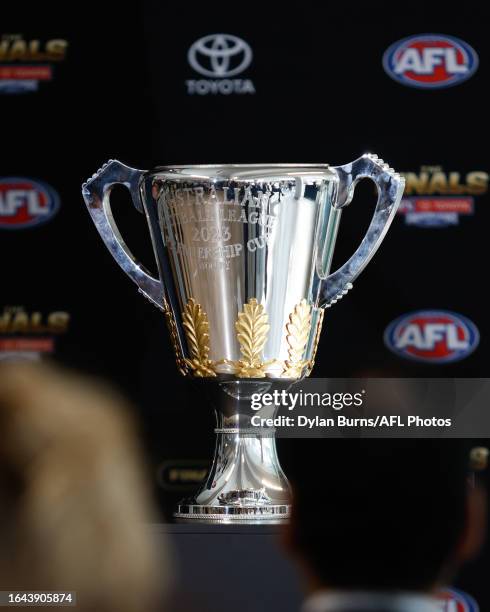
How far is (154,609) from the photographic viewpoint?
107 cm

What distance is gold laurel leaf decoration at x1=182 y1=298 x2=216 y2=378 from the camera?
1254 millimetres

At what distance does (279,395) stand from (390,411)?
45 centimetres

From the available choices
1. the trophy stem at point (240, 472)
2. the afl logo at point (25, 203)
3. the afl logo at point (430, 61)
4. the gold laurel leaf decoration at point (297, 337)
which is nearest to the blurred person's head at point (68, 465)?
the afl logo at point (25, 203)

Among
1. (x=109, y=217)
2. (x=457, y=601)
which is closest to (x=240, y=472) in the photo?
(x=109, y=217)

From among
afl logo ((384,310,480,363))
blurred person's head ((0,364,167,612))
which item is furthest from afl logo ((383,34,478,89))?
blurred person's head ((0,364,167,612))

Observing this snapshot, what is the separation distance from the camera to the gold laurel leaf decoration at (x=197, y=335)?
125 centimetres

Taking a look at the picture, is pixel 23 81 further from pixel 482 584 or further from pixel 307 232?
pixel 482 584

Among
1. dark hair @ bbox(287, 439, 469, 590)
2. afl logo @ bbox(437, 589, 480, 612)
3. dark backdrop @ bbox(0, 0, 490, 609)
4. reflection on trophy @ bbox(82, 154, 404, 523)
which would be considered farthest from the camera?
dark backdrop @ bbox(0, 0, 490, 609)

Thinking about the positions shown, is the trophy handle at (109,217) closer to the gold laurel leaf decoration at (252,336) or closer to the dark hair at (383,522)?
the gold laurel leaf decoration at (252,336)

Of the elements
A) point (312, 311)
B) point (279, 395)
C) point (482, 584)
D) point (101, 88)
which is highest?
point (101, 88)

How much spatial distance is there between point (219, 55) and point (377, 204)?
27.3 inches

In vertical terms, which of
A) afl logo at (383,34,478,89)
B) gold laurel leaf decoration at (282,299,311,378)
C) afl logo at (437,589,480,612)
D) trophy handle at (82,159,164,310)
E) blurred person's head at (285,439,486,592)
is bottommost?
afl logo at (437,589,480,612)

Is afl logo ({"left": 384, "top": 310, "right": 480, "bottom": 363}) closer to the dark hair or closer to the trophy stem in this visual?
the trophy stem

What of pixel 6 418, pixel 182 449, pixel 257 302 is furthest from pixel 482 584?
pixel 6 418
